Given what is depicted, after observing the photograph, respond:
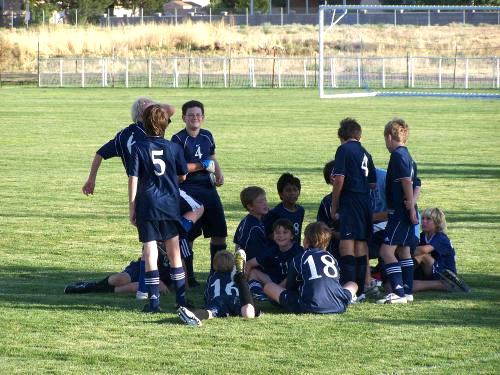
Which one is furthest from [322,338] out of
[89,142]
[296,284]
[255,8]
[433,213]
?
[255,8]

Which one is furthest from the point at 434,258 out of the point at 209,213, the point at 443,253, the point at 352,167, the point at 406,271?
the point at 209,213

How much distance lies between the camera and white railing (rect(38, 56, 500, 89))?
4831 centimetres

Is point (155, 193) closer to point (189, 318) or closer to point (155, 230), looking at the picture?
point (155, 230)

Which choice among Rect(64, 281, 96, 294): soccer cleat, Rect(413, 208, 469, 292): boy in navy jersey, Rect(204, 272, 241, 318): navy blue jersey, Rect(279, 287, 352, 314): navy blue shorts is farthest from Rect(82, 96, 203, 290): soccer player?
Rect(413, 208, 469, 292): boy in navy jersey

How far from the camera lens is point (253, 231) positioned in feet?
31.1

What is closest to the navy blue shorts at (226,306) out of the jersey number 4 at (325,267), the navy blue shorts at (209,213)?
the jersey number 4 at (325,267)

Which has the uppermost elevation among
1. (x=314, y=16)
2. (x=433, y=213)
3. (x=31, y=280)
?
(x=314, y=16)

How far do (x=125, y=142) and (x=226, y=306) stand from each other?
Result: 5.68 feet

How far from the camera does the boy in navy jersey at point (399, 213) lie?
896cm

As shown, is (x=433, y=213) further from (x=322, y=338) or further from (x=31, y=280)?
(x=31, y=280)

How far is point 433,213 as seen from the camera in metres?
9.89

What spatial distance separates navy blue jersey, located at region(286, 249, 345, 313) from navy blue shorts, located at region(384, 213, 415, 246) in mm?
735

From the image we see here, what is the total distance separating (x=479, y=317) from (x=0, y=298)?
3947 mm

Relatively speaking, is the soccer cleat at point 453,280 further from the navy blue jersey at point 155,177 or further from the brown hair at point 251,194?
the navy blue jersey at point 155,177
